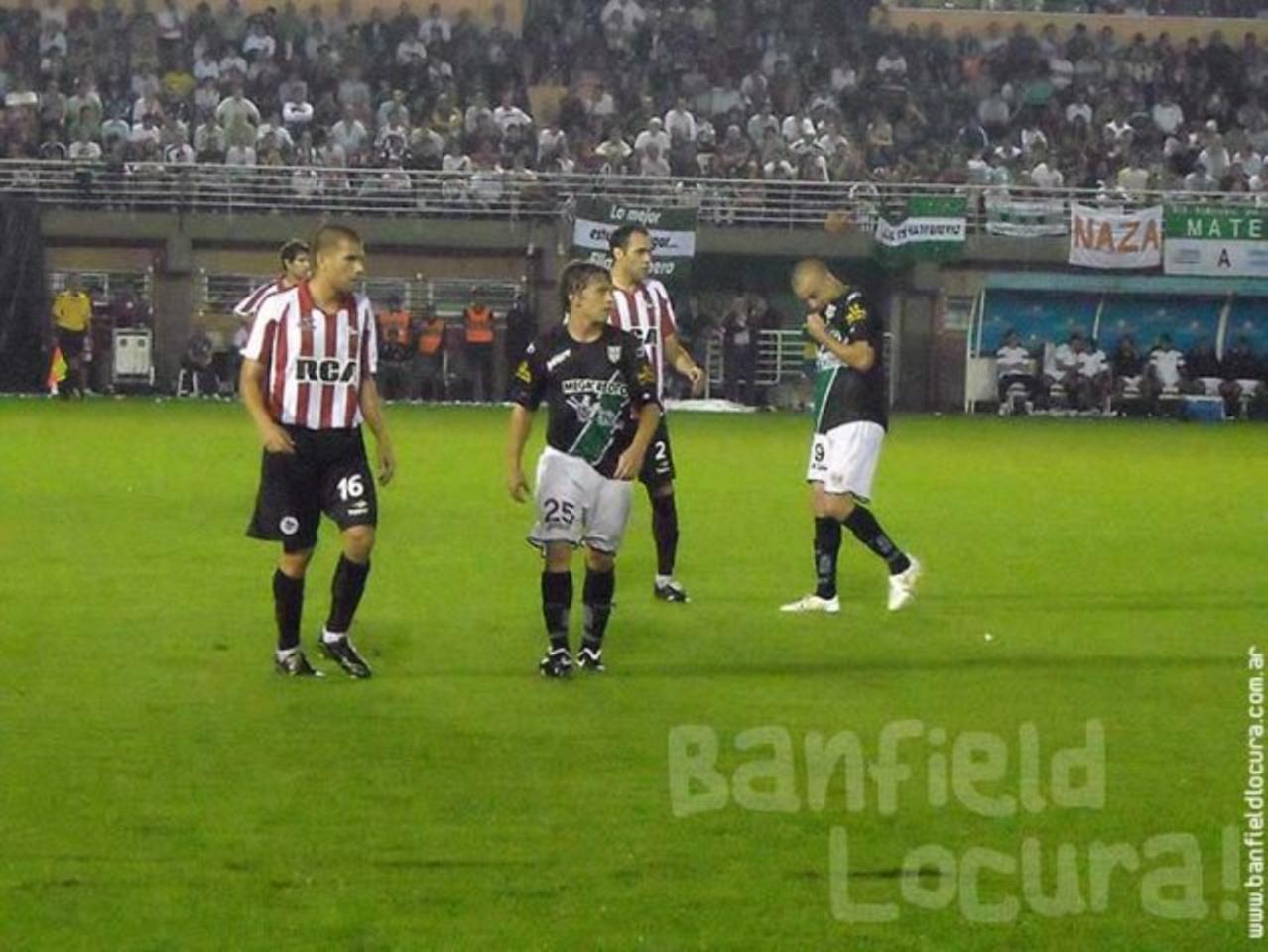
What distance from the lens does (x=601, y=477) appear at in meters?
10.4

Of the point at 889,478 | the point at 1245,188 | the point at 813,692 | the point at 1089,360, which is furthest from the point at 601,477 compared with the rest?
the point at 1245,188

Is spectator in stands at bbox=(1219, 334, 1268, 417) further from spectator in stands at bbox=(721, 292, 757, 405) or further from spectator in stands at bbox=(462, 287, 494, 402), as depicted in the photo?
spectator in stands at bbox=(462, 287, 494, 402)

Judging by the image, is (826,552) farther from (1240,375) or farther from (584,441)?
(1240,375)

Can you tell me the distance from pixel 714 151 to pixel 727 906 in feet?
112

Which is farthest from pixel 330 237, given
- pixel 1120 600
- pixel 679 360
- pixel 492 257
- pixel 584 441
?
pixel 492 257

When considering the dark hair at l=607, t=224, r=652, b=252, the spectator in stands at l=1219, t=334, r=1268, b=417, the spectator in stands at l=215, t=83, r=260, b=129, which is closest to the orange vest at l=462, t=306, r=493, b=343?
the spectator in stands at l=215, t=83, r=260, b=129

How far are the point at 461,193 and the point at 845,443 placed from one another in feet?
85.5

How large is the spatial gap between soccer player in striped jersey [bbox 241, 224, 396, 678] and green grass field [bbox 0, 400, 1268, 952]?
0.39 metres

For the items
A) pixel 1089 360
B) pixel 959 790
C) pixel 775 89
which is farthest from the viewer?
pixel 775 89

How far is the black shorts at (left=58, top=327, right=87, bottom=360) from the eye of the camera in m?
35.5

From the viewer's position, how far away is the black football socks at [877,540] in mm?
12820

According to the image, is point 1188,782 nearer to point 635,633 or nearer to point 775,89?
point 635,633

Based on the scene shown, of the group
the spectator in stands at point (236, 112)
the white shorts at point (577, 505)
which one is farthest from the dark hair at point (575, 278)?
the spectator in stands at point (236, 112)

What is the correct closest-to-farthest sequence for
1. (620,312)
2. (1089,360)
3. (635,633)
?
(635,633) → (620,312) → (1089,360)
